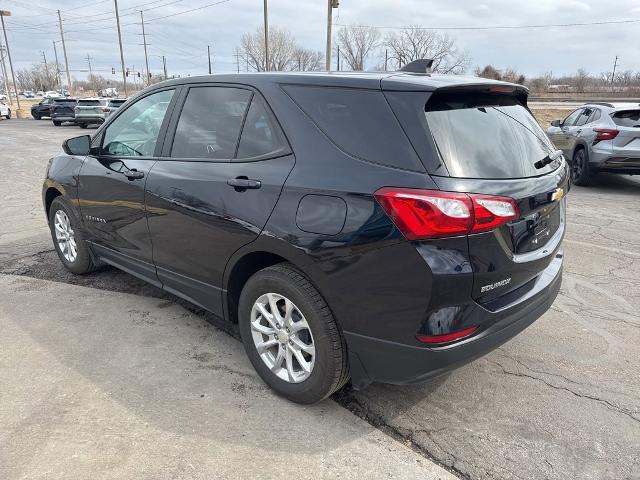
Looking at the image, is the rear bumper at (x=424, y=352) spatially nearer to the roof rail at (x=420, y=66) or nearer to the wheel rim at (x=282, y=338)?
the wheel rim at (x=282, y=338)

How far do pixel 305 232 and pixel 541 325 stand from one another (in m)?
2.27

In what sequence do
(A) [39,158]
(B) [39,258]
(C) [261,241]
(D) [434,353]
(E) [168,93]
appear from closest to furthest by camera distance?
1. (D) [434,353]
2. (C) [261,241]
3. (E) [168,93]
4. (B) [39,258]
5. (A) [39,158]

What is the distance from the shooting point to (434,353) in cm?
224

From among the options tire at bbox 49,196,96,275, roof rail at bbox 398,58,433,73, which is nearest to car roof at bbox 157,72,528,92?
roof rail at bbox 398,58,433,73

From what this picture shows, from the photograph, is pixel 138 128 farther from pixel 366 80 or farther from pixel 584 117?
pixel 584 117

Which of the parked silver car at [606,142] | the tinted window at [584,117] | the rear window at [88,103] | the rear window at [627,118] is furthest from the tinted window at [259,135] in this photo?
the rear window at [88,103]

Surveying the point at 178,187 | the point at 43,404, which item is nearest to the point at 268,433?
the point at 43,404

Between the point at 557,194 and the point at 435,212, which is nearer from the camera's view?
the point at 435,212

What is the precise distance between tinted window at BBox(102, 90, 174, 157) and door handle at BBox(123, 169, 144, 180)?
137mm

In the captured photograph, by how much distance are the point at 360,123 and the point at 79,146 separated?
2948 millimetres

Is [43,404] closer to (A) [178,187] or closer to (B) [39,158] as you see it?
(A) [178,187]

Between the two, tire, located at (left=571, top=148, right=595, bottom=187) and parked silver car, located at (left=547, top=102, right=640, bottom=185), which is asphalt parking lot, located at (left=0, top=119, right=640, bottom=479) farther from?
tire, located at (left=571, top=148, right=595, bottom=187)

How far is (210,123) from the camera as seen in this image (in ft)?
10.3

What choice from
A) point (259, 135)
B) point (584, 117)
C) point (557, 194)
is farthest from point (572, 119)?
point (259, 135)
